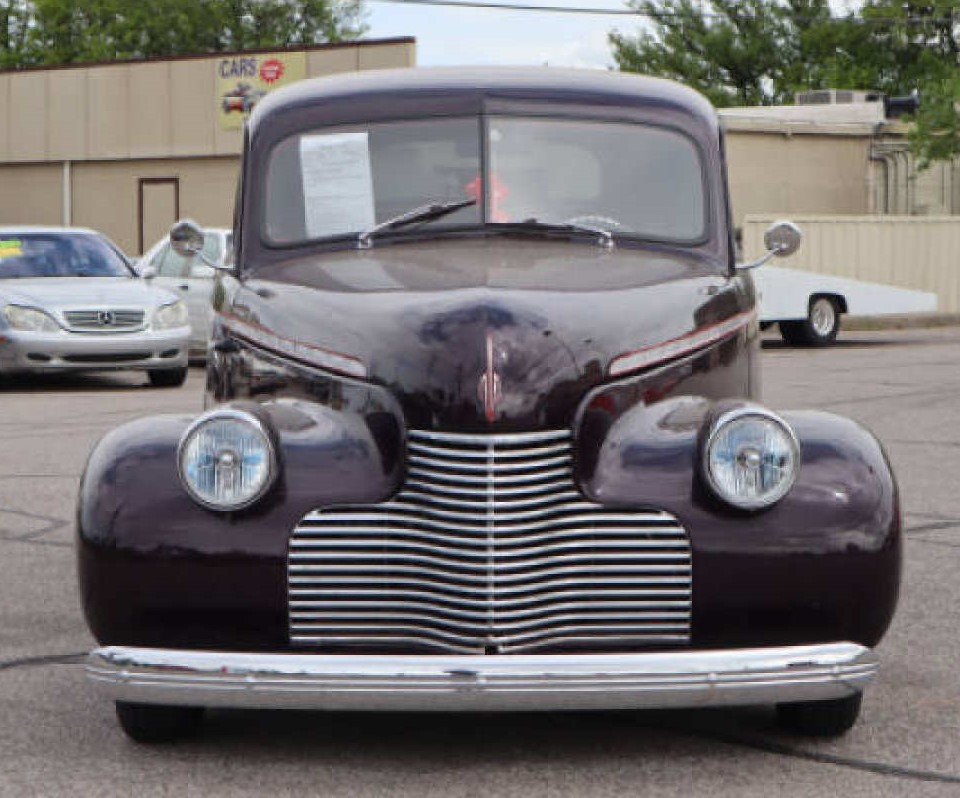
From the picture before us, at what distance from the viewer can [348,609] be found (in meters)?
4.89

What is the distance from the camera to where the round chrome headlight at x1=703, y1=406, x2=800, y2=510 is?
495cm

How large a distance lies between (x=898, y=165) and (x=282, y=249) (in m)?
34.6

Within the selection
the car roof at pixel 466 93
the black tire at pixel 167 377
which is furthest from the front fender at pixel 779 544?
the black tire at pixel 167 377

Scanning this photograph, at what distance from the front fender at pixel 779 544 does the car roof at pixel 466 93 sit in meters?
1.89

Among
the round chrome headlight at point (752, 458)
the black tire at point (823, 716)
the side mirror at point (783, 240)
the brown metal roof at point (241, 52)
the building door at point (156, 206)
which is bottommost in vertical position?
the black tire at point (823, 716)

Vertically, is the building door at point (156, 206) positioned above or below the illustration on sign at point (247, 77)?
below

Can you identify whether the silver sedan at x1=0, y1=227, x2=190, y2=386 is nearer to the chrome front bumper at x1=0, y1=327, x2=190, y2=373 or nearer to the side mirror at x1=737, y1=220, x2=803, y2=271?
the chrome front bumper at x1=0, y1=327, x2=190, y2=373

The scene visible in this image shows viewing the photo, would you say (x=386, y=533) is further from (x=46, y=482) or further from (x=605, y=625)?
(x=46, y=482)

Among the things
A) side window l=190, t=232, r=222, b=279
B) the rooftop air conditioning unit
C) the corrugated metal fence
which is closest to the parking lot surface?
side window l=190, t=232, r=222, b=279

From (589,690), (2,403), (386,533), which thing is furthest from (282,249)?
(2,403)

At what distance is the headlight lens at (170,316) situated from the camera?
58.4ft

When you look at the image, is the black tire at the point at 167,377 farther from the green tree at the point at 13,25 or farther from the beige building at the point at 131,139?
the green tree at the point at 13,25

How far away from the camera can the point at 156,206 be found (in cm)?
4072

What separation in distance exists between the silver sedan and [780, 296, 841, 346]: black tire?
33.0 feet
